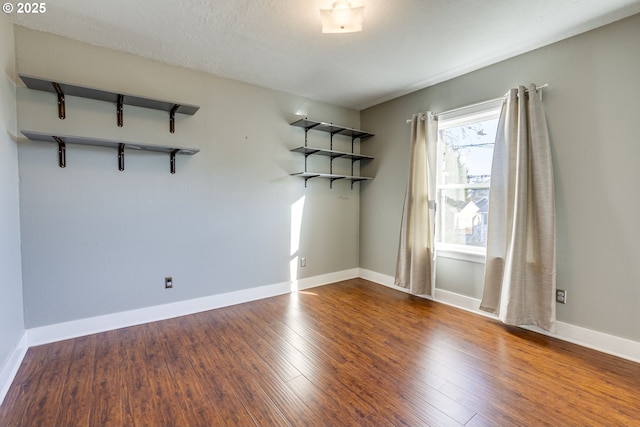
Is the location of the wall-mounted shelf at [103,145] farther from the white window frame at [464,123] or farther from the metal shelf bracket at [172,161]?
the white window frame at [464,123]

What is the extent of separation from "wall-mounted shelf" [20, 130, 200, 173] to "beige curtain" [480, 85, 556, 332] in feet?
9.75

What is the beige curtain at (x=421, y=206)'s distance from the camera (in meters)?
3.34

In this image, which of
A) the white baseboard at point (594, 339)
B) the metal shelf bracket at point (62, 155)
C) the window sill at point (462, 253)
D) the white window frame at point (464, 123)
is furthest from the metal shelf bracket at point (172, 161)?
the white baseboard at point (594, 339)

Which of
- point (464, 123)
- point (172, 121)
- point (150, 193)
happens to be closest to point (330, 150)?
point (464, 123)

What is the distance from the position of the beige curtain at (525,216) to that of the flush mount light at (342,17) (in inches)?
64.6

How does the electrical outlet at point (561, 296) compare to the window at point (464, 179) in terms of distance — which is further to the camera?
the window at point (464, 179)

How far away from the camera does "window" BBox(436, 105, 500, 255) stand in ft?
9.86

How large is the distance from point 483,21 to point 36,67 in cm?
352

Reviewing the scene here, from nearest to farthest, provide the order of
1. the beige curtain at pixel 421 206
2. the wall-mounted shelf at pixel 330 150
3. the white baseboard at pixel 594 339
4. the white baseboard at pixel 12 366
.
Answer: the white baseboard at pixel 12 366 → the white baseboard at pixel 594 339 → the beige curtain at pixel 421 206 → the wall-mounted shelf at pixel 330 150

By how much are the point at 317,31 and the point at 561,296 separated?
3.03 meters

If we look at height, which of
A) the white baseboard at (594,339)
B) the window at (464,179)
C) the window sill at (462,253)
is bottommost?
the white baseboard at (594,339)

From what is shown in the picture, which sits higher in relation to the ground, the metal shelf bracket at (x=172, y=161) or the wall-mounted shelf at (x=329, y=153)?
the wall-mounted shelf at (x=329, y=153)

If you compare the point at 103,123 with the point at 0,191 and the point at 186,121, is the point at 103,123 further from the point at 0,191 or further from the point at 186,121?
the point at 0,191

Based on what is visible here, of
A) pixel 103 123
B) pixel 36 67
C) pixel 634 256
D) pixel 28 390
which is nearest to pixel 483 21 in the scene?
pixel 634 256
